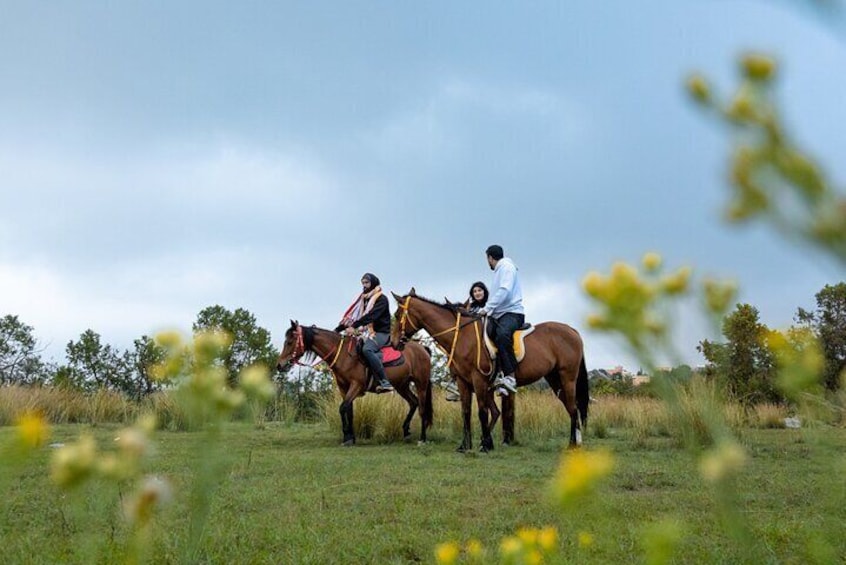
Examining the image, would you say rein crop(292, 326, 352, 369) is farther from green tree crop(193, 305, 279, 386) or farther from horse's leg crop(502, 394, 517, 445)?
green tree crop(193, 305, 279, 386)

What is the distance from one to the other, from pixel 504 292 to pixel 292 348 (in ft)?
11.8

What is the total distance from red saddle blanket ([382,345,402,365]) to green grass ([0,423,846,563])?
9.72ft

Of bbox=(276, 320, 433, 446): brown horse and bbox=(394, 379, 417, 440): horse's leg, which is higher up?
bbox=(276, 320, 433, 446): brown horse

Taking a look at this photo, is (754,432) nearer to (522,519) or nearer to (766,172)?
(522,519)

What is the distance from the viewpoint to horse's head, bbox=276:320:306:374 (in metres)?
11.4

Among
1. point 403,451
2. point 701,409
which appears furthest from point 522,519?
point 403,451

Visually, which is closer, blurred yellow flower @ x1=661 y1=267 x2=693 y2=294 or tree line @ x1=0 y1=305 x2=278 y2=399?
blurred yellow flower @ x1=661 y1=267 x2=693 y2=294

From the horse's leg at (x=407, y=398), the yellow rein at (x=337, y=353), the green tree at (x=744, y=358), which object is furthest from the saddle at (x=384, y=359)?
the green tree at (x=744, y=358)

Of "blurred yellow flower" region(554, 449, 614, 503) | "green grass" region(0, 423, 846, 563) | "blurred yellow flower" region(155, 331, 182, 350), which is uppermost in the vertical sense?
"blurred yellow flower" region(155, 331, 182, 350)

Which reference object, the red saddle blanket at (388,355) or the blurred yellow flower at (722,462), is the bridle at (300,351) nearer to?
the red saddle blanket at (388,355)

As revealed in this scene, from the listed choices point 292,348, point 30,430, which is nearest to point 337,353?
point 292,348

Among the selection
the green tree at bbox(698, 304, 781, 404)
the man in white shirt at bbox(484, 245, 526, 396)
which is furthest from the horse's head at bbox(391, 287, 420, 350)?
the green tree at bbox(698, 304, 781, 404)

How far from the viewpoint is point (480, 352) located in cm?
985

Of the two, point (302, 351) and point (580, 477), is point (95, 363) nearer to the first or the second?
point (302, 351)
